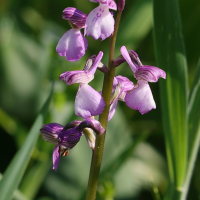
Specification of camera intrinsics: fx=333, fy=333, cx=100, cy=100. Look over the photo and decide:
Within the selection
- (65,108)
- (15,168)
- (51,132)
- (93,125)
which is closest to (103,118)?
(93,125)

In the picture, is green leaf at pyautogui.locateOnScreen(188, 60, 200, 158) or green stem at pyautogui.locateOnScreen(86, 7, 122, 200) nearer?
green stem at pyautogui.locateOnScreen(86, 7, 122, 200)

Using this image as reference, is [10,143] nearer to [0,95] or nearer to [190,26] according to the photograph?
[0,95]

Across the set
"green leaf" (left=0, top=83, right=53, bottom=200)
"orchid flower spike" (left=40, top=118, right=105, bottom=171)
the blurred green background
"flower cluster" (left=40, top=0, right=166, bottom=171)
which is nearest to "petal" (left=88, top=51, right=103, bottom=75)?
"flower cluster" (left=40, top=0, right=166, bottom=171)

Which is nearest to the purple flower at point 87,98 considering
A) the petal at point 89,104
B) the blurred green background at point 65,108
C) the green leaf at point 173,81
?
the petal at point 89,104

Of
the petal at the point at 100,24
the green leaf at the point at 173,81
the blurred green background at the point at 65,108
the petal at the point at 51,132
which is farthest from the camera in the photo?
the blurred green background at the point at 65,108

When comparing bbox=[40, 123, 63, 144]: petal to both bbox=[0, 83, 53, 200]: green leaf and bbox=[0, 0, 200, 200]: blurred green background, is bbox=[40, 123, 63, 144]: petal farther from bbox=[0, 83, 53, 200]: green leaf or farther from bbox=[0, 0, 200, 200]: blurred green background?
bbox=[0, 0, 200, 200]: blurred green background

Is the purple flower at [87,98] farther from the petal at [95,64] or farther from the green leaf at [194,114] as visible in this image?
the green leaf at [194,114]

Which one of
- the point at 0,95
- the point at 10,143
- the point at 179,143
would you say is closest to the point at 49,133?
the point at 179,143
